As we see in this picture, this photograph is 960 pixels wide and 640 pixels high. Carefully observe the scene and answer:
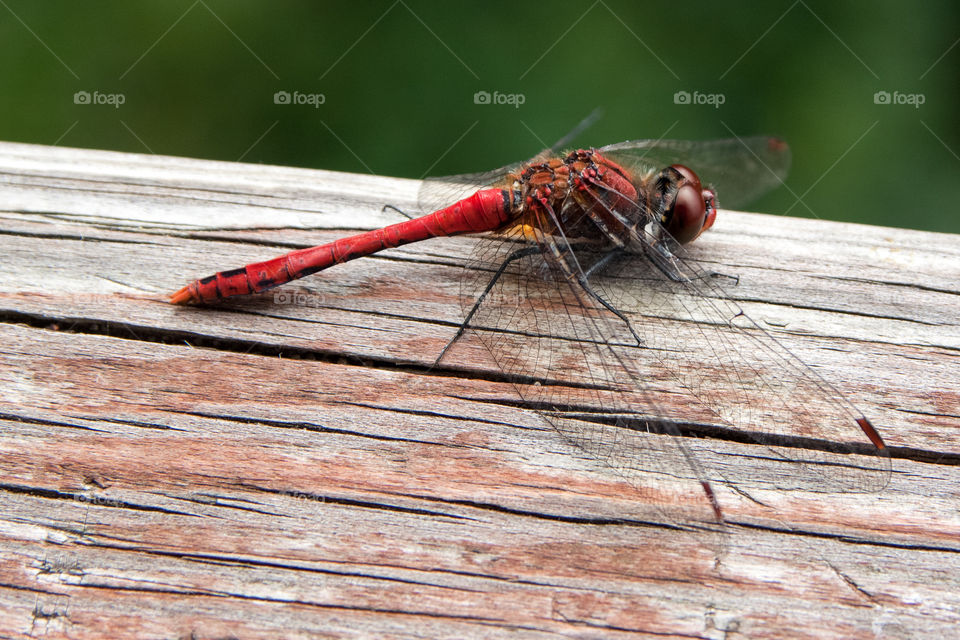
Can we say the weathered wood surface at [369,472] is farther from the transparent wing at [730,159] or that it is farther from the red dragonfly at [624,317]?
the transparent wing at [730,159]

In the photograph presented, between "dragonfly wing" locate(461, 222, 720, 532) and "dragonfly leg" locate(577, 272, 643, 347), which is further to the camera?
"dragonfly leg" locate(577, 272, 643, 347)

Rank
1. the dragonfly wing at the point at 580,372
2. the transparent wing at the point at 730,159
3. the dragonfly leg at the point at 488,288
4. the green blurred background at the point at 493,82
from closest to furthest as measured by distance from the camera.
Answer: the dragonfly wing at the point at 580,372 → the dragonfly leg at the point at 488,288 → the transparent wing at the point at 730,159 → the green blurred background at the point at 493,82

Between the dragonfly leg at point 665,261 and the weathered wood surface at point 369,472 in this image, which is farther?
the dragonfly leg at point 665,261

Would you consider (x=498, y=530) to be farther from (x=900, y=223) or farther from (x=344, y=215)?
(x=900, y=223)

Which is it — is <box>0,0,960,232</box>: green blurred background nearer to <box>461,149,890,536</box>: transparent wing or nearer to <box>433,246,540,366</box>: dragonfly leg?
<box>433,246,540,366</box>: dragonfly leg

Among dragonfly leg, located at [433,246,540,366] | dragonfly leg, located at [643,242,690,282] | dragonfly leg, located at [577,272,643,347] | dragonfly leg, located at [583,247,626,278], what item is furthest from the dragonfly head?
dragonfly leg, located at [433,246,540,366]

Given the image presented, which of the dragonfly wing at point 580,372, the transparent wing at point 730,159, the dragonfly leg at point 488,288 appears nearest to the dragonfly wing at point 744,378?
the dragonfly wing at point 580,372
